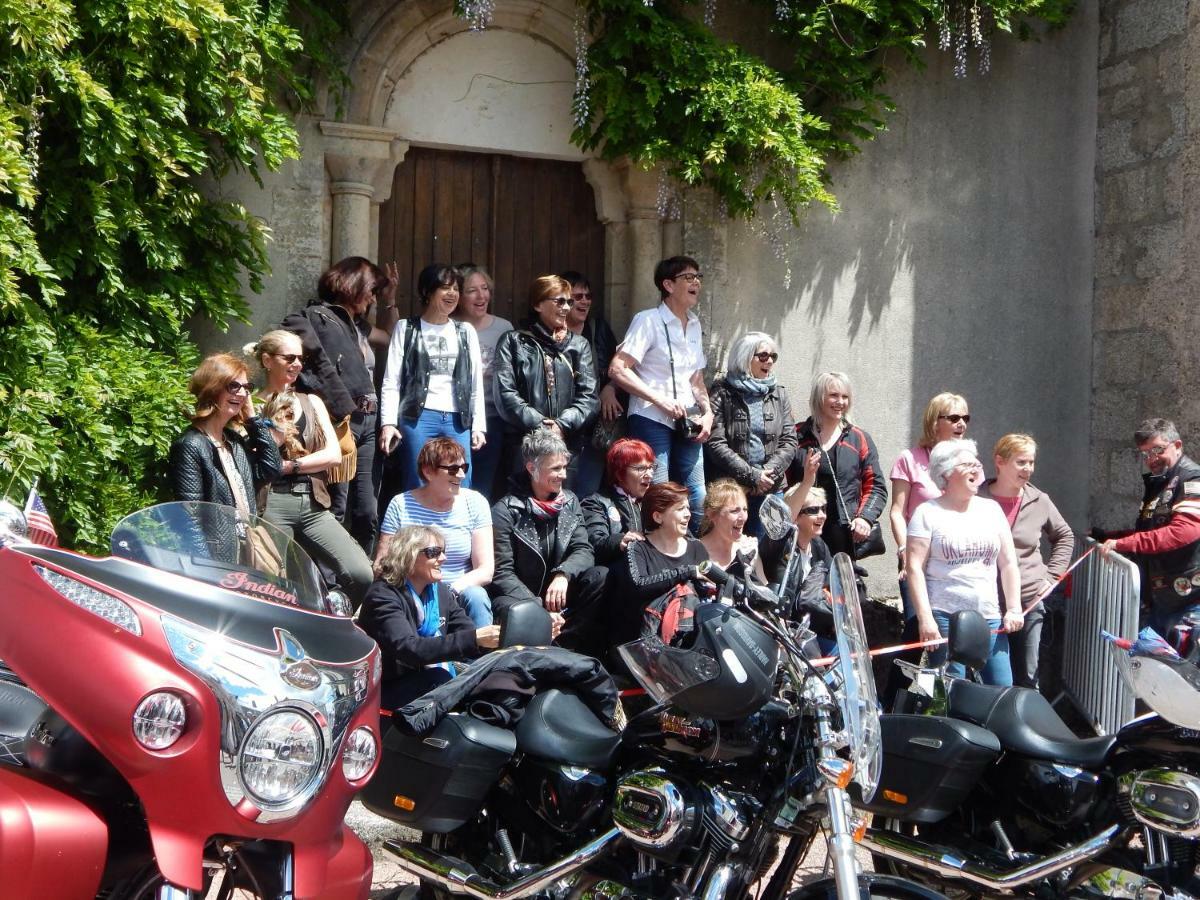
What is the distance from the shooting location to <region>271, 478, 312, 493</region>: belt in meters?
6.09

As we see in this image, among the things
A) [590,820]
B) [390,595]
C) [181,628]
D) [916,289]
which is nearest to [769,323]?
[916,289]

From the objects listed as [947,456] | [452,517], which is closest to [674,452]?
[947,456]

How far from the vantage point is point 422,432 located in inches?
266

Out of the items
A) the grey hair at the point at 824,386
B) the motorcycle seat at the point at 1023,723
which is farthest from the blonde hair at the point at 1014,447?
Answer: the motorcycle seat at the point at 1023,723

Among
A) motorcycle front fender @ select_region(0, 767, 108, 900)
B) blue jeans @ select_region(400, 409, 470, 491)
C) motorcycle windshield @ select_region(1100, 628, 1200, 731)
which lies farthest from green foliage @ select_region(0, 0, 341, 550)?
motorcycle windshield @ select_region(1100, 628, 1200, 731)

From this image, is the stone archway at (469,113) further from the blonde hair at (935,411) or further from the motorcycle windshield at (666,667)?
the motorcycle windshield at (666,667)

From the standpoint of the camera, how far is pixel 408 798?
4.00 m

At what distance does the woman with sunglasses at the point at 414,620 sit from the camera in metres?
4.50

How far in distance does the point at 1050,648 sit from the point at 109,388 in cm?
504

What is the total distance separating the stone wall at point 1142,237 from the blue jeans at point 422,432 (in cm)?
450

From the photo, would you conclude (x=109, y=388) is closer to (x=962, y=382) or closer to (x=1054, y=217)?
(x=962, y=382)

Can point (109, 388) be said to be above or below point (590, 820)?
above

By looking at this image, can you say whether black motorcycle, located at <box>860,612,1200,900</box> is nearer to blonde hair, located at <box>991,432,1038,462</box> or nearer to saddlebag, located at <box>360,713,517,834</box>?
saddlebag, located at <box>360,713,517,834</box>

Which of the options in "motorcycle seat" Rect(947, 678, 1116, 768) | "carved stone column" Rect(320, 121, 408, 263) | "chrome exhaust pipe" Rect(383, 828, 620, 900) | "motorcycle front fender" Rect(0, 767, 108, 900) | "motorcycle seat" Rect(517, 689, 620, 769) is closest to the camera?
"motorcycle front fender" Rect(0, 767, 108, 900)
